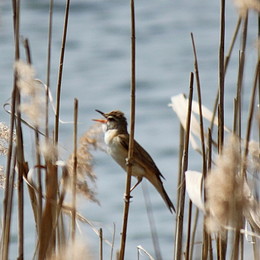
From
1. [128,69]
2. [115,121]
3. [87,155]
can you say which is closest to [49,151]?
[87,155]

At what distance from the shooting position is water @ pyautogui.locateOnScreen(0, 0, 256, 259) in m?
7.29

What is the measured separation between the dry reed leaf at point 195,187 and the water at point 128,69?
3.76 m

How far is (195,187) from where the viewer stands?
7.57ft

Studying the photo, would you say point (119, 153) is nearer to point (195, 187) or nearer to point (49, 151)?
point (195, 187)

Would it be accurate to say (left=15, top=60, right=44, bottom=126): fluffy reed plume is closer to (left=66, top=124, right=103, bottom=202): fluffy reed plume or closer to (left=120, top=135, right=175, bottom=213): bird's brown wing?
(left=66, top=124, right=103, bottom=202): fluffy reed plume

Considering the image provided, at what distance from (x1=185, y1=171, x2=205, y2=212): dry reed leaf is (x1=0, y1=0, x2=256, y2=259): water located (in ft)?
12.3

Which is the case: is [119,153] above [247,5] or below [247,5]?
below

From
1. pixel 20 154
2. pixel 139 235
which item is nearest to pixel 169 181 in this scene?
pixel 139 235

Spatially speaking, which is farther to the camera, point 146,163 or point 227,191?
point 146,163

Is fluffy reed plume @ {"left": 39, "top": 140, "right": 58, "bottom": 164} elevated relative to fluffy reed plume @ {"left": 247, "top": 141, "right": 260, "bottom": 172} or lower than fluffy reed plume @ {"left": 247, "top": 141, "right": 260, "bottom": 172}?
elevated

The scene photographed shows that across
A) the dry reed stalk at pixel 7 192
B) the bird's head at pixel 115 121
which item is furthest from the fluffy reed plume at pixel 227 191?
the bird's head at pixel 115 121

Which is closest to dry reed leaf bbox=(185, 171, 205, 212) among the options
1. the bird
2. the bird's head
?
the bird

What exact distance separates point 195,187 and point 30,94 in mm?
592

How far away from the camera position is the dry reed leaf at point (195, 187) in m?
2.19
